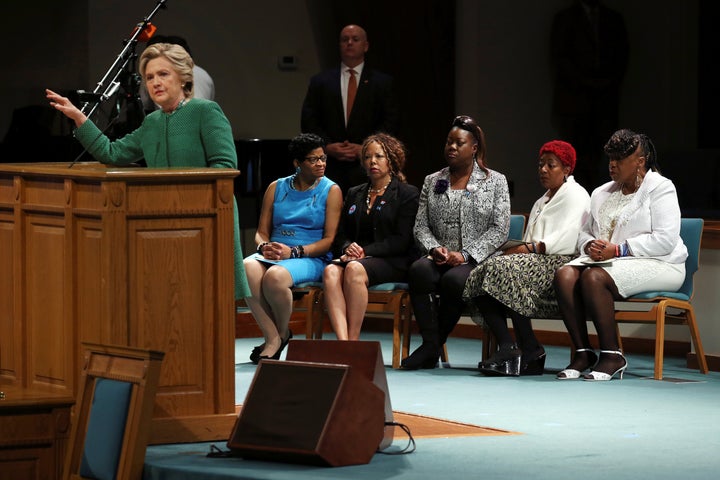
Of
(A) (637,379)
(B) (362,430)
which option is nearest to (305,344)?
(B) (362,430)

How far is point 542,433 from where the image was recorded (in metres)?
4.84

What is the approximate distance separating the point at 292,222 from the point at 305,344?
7.95 ft

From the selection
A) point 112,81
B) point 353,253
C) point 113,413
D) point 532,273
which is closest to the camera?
point 113,413

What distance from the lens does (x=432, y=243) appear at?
6.64 metres

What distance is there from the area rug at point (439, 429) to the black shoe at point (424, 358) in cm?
140

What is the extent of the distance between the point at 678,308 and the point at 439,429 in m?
1.87

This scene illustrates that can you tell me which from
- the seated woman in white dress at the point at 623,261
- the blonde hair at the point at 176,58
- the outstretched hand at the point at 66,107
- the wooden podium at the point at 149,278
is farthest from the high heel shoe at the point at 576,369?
the outstretched hand at the point at 66,107

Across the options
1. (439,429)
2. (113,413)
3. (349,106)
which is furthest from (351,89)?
(113,413)

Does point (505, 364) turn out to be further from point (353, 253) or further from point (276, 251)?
point (276, 251)

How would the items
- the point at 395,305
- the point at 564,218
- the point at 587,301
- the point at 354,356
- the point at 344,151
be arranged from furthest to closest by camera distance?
the point at 344,151 < the point at 395,305 < the point at 564,218 < the point at 587,301 < the point at 354,356

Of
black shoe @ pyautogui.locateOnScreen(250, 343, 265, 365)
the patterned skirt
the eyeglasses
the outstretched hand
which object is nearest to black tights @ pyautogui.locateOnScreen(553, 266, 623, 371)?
the patterned skirt

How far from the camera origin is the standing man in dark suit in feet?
25.5

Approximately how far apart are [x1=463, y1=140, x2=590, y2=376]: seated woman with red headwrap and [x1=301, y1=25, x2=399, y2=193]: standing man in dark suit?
4.75 ft

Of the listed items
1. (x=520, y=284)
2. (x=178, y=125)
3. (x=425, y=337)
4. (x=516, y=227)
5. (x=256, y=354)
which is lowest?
(x=256, y=354)
